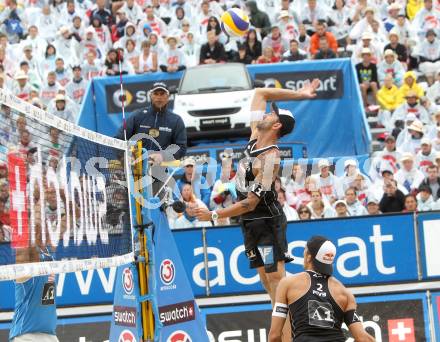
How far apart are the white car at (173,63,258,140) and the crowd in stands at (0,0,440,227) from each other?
1.20 m

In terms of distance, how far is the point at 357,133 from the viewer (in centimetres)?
2162

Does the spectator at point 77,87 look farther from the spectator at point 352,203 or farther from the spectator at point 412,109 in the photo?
the spectator at point 352,203

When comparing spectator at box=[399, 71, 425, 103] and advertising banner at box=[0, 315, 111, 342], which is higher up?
spectator at box=[399, 71, 425, 103]

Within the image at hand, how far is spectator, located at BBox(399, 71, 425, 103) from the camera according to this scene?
2127 centimetres

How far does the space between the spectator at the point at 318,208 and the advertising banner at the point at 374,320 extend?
2.68m

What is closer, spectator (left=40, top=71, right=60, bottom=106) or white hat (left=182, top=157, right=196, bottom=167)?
white hat (left=182, top=157, right=196, bottom=167)

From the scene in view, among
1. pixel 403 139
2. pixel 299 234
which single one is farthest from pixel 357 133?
pixel 299 234

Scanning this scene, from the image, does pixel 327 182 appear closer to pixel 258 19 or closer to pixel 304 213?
pixel 304 213

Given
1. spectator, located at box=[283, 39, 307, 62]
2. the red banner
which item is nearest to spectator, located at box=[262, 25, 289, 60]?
spectator, located at box=[283, 39, 307, 62]

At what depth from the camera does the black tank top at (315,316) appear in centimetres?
804

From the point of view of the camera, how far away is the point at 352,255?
12.6 m

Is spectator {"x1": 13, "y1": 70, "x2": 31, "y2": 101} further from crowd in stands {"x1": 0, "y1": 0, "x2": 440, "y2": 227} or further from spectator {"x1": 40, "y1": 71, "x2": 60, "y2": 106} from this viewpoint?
spectator {"x1": 40, "y1": 71, "x2": 60, "y2": 106}

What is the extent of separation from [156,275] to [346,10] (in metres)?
15.2

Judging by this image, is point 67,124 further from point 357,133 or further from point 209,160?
point 357,133
